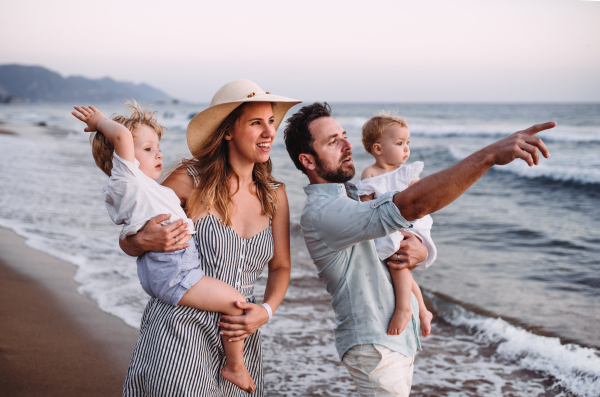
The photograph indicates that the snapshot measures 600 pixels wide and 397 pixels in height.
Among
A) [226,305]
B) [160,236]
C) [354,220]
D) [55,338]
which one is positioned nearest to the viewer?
[354,220]

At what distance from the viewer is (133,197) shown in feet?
7.05

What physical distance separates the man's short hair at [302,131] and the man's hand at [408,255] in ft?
2.14

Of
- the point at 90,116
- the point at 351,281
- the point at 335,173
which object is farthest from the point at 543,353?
the point at 90,116

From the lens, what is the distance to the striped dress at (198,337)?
213 cm

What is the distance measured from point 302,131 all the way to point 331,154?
0.21m

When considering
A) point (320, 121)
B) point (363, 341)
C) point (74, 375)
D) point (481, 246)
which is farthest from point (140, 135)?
point (481, 246)

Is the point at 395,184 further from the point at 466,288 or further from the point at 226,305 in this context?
the point at 466,288

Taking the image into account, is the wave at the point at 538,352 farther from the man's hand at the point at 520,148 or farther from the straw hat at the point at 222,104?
the straw hat at the point at 222,104

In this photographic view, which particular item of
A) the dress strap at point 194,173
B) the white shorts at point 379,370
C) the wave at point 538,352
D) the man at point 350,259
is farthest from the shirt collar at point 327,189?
the wave at point 538,352

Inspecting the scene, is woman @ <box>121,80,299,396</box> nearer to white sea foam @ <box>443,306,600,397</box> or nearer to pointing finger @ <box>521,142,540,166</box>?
pointing finger @ <box>521,142,540,166</box>

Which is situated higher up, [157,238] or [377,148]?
[377,148]

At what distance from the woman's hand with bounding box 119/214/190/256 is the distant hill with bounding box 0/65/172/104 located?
11315 cm

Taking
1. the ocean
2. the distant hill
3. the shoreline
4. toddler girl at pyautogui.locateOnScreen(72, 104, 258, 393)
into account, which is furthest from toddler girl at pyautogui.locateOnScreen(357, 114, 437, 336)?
the distant hill

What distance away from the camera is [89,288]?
5.25m
